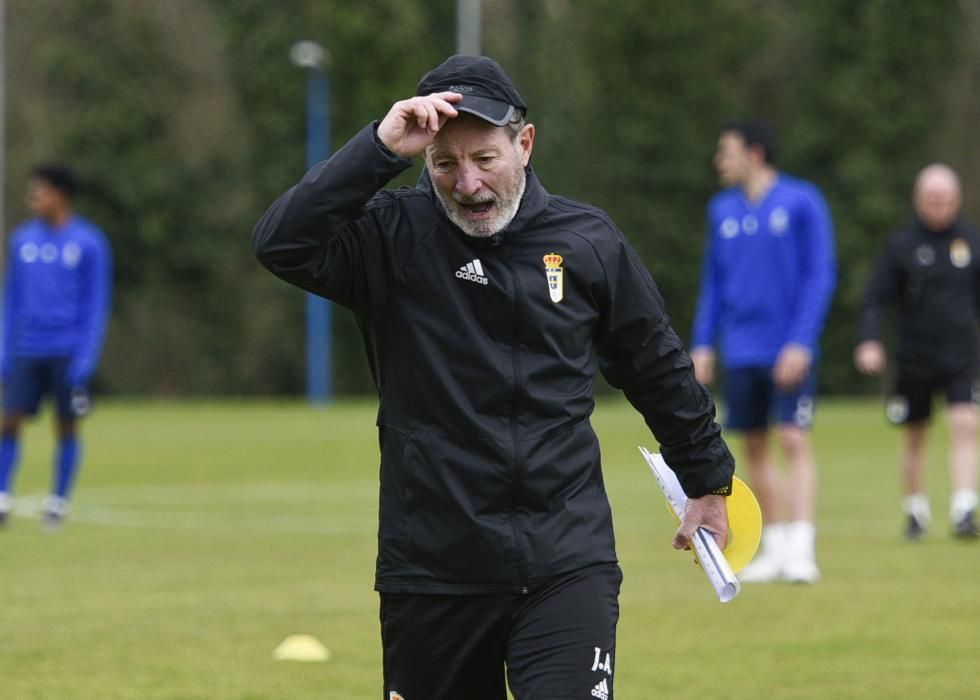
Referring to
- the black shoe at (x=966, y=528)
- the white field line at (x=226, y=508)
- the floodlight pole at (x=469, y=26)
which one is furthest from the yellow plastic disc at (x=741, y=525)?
the floodlight pole at (x=469, y=26)

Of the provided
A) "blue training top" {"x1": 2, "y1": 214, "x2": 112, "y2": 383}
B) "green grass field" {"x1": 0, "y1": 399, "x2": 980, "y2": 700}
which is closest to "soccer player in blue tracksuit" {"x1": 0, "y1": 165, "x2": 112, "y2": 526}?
"blue training top" {"x1": 2, "y1": 214, "x2": 112, "y2": 383}

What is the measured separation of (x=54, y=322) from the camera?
14.8 m

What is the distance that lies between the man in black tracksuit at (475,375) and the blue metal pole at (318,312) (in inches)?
1376

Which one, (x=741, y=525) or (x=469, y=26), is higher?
(x=469, y=26)

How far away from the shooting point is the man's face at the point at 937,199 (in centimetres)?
1395

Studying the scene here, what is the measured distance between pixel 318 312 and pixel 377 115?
222 inches

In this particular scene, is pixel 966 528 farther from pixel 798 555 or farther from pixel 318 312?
pixel 318 312

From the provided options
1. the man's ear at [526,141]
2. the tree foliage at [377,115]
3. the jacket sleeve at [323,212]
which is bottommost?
the jacket sleeve at [323,212]

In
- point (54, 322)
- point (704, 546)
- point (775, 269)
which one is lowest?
point (704, 546)

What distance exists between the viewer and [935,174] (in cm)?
1403

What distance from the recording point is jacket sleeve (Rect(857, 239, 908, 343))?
14094 millimetres

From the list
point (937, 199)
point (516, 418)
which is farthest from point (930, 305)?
point (516, 418)

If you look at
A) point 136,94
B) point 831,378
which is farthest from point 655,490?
point 136,94

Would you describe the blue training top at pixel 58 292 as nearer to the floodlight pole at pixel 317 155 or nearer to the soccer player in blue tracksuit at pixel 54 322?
the soccer player in blue tracksuit at pixel 54 322
